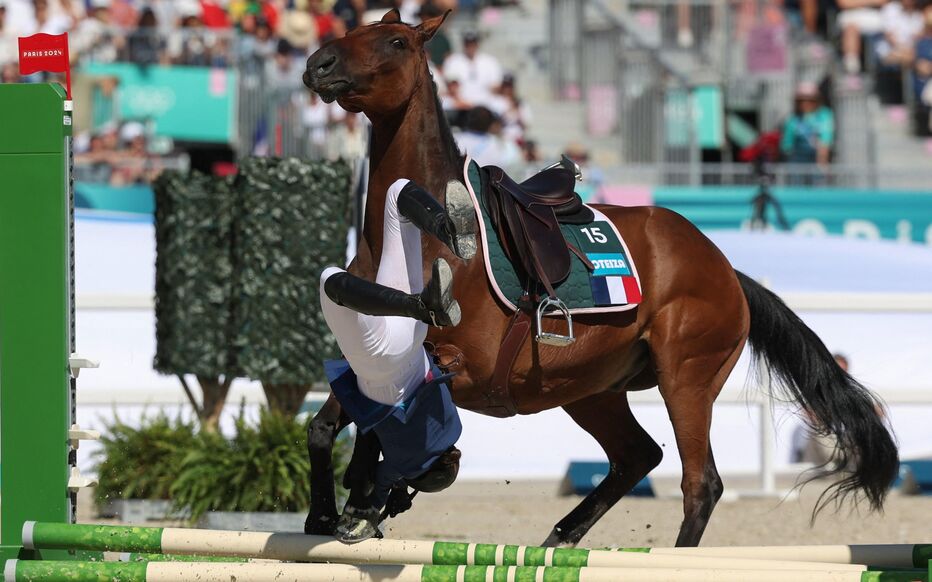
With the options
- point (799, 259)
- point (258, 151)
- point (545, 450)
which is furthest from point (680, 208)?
point (545, 450)

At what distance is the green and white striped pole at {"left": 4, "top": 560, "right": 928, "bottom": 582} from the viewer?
3574 millimetres

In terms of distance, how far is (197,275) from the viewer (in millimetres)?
7543

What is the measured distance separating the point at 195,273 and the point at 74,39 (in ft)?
27.4

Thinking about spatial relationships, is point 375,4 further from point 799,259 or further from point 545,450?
point 545,450

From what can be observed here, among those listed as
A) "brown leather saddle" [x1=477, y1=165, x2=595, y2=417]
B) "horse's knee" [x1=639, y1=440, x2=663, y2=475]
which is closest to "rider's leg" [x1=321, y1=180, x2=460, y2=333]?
"brown leather saddle" [x1=477, y1=165, x2=595, y2=417]

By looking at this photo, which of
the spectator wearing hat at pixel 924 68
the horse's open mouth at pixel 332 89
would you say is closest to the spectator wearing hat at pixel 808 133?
the spectator wearing hat at pixel 924 68

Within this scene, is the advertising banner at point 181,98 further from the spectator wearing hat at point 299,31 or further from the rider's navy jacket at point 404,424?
the rider's navy jacket at point 404,424

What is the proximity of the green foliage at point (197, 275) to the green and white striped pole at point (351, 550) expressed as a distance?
340 cm

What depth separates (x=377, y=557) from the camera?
12.6 ft

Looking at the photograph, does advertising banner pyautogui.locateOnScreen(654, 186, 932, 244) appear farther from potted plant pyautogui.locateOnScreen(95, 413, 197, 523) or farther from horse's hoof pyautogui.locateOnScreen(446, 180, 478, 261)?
horse's hoof pyautogui.locateOnScreen(446, 180, 478, 261)

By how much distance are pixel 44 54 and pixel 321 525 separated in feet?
5.98

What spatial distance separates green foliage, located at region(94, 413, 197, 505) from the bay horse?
93.8 inches

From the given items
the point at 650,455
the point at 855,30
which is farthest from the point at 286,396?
the point at 855,30

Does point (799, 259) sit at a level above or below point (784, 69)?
below
